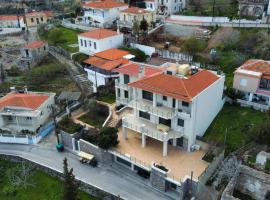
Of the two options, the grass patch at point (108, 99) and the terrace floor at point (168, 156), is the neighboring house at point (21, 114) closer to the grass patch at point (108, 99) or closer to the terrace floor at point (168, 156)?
the grass patch at point (108, 99)

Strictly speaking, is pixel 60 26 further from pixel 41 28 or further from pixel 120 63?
pixel 120 63

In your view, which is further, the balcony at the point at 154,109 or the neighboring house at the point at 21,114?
the neighboring house at the point at 21,114

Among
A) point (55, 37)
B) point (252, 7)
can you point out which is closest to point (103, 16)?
point (55, 37)

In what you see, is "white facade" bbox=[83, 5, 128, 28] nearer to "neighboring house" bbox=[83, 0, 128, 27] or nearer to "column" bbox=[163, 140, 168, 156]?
"neighboring house" bbox=[83, 0, 128, 27]

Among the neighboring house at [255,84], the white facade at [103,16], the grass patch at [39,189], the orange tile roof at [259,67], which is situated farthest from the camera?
the white facade at [103,16]

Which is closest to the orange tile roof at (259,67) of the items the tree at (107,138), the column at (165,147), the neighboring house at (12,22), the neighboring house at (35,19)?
the column at (165,147)

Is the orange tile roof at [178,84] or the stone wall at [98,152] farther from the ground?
the orange tile roof at [178,84]

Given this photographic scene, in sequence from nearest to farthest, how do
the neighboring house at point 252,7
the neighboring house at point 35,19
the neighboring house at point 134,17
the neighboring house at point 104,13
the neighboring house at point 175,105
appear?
the neighboring house at point 175,105 → the neighboring house at point 252,7 → the neighboring house at point 134,17 → the neighboring house at point 104,13 → the neighboring house at point 35,19

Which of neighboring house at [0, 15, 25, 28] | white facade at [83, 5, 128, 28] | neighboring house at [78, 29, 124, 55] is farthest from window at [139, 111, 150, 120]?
neighboring house at [0, 15, 25, 28]
